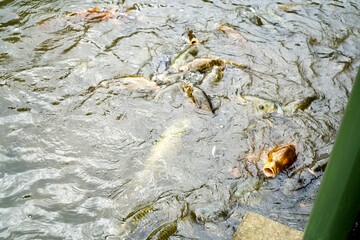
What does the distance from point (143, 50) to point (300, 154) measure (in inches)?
118

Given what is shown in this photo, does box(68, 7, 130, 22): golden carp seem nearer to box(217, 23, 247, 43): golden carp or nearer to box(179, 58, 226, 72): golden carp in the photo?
box(217, 23, 247, 43): golden carp

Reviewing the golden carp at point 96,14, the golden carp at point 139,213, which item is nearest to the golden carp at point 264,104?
the golden carp at point 139,213

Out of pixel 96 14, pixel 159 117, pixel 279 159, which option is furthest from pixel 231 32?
pixel 279 159

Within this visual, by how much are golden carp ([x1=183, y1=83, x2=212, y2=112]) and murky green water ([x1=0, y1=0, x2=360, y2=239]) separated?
100 millimetres

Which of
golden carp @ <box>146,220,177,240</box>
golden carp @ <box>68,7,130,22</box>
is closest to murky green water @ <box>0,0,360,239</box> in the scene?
golden carp @ <box>146,220,177,240</box>

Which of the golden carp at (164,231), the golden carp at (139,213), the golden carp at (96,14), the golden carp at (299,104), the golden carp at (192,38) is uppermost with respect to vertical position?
the golden carp at (96,14)

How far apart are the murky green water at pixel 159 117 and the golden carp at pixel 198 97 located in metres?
0.10

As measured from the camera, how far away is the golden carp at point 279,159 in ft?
15.4

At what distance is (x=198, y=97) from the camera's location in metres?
5.75

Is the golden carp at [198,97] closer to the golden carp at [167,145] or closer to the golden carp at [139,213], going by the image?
the golden carp at [167,145]

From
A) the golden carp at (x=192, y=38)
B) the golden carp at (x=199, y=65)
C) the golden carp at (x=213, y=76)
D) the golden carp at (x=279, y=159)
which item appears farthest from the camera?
the golden carp at (x=192, y=38)

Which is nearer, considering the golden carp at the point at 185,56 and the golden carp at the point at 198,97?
the golden carp at the point at 198,97

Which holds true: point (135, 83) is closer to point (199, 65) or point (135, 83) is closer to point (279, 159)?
point (199, 65)

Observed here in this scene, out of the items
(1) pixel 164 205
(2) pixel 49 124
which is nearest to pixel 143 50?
(2) pixel 49 124
